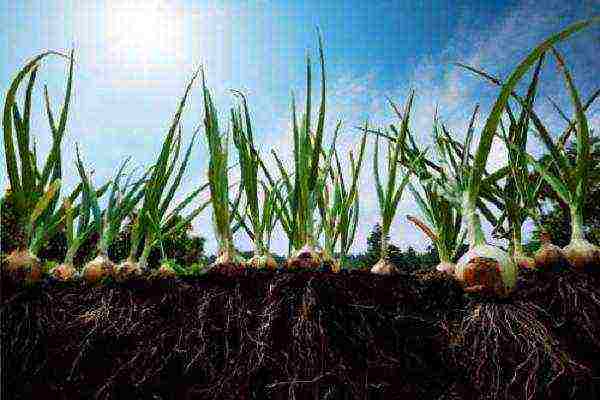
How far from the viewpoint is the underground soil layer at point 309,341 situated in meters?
0.77

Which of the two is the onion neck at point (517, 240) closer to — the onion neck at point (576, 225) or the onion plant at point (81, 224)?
the onion neck at point (576, 225)

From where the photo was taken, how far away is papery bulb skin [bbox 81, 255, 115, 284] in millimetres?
1091

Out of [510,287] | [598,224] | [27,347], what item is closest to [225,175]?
[27,347]

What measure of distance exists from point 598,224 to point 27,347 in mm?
10779

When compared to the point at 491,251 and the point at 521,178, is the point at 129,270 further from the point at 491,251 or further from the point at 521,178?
the point at 521,178

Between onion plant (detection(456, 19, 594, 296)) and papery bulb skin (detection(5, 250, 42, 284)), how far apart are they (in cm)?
99

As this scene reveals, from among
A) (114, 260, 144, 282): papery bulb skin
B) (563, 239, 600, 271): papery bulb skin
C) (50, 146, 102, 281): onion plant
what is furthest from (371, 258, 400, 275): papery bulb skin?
(50, 146, 102, 281): onion plant

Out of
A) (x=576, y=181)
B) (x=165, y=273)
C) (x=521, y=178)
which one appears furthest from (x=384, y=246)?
(x=165, y=273)

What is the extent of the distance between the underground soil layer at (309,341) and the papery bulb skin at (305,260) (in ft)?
0.27

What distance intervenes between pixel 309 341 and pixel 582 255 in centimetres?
70

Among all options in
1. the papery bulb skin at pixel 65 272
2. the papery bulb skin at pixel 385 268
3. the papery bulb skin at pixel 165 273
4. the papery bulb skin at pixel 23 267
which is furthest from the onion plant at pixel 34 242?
the papery bulb skin at pixel 385 268

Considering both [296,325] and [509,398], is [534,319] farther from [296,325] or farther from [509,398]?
[296,325]

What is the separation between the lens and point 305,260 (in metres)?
1.03

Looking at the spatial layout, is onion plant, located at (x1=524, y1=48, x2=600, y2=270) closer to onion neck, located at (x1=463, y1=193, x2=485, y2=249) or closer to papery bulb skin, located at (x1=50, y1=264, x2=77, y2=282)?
onion neck, located at (x1=463, y1=193, x2=485, y2=249)
